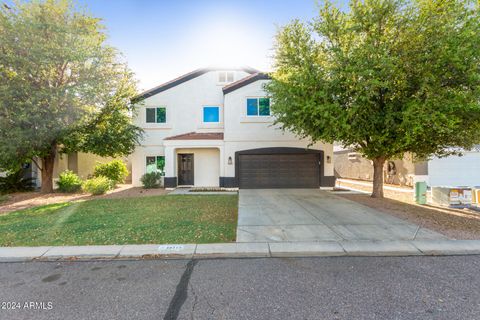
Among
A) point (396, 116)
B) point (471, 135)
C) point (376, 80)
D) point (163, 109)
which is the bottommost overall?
point (471, 135)

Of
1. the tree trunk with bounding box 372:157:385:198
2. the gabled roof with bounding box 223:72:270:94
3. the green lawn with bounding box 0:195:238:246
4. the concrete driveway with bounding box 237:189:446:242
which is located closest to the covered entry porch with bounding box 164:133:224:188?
the gabled roof with bounding box 223:72:270:94

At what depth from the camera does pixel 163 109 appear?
52.9 feet

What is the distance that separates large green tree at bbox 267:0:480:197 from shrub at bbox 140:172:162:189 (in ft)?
32.9

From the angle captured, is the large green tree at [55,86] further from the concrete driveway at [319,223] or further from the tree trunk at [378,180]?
the tree trunk at [378,180]

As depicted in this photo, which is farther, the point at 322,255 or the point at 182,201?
the point at 182,201


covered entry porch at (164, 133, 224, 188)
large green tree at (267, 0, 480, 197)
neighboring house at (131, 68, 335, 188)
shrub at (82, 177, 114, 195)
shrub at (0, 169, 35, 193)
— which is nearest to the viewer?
large green tree at (267, 0, 480, 197)

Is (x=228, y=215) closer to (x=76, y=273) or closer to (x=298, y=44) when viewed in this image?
(x=76, y=273)

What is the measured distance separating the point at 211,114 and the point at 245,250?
12.4 m

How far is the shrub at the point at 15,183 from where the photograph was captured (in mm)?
13953

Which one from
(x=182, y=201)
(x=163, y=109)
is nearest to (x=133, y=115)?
(x=163, y=109)

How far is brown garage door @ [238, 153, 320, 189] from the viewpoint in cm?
1438

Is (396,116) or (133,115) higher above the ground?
(133,115)

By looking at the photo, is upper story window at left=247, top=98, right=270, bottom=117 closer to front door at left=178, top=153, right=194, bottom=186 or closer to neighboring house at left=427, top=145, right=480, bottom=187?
front door at left=178, top=153, right=194, bottom=186

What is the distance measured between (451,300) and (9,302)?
6473 mm
